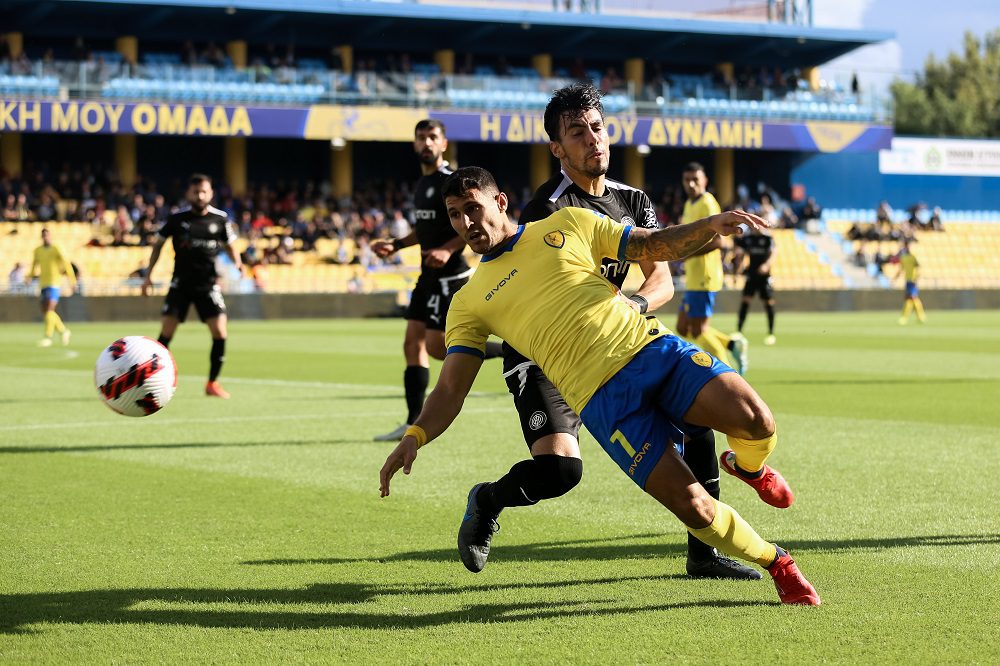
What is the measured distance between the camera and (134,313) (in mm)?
36938

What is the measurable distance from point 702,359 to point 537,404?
1.01 metres

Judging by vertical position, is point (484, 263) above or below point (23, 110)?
below

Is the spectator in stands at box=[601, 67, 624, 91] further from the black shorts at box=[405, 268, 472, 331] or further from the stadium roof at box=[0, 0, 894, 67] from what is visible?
the black shorts at box=[405, 268, 472, 331]

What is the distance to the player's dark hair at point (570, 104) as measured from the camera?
6.14 metres

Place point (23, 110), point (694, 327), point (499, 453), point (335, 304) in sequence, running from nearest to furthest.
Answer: point (499, 453) → point (694, 327) → point (335, 304) → point (23, 110)

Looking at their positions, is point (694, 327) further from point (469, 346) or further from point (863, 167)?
point (863, 167)

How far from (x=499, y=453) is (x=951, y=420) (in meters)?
4.46

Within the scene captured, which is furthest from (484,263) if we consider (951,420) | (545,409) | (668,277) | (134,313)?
(134,313)

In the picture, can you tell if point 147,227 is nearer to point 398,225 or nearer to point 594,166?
point 398,225

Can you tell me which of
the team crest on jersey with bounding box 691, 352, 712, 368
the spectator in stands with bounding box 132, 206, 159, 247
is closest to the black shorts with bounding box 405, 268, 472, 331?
the team crest on jersey with bounding box 691, 352, 712, 368

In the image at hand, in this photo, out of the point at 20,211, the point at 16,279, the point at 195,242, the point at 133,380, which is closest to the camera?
the point at 133,380

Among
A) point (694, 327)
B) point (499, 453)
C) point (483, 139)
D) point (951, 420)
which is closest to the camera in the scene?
point (499, 453)

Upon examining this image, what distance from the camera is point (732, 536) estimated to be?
200 inches

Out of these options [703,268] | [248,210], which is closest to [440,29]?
[248,210]
